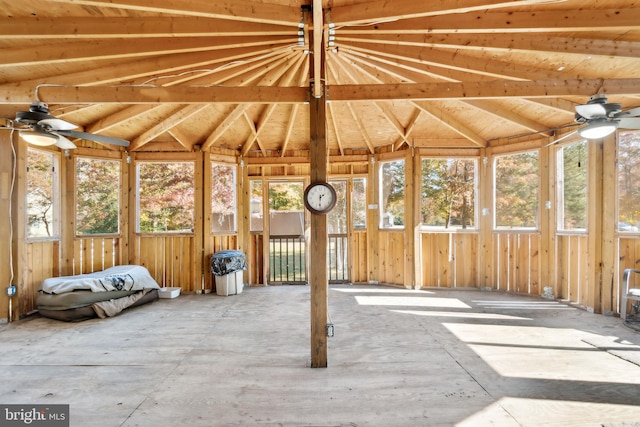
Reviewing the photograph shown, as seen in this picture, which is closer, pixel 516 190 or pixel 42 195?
pixel 42 195

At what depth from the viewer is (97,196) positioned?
6.52m

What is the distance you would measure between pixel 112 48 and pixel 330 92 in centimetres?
223

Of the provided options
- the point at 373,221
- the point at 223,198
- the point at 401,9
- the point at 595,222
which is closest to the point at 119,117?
the point at 223,198

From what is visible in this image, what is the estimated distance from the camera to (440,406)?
2.63 m

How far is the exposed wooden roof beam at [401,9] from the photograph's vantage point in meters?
2.60

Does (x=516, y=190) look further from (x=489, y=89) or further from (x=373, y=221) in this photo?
(x=489, y=89)

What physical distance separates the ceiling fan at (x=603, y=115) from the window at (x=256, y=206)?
6.05m

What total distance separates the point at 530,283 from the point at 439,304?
85.2 inches

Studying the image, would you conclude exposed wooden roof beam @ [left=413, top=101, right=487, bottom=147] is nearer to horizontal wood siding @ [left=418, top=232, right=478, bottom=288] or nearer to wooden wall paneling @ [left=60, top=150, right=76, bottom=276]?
horizontal wood siding @ [left=418, top=232, right=478, bottom=288]

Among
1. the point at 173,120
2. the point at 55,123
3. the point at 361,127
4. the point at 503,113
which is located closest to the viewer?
the point at 55,123

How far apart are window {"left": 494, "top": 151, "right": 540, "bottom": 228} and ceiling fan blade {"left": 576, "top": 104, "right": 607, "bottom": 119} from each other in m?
3.38

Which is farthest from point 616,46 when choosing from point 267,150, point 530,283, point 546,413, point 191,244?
point 191,244

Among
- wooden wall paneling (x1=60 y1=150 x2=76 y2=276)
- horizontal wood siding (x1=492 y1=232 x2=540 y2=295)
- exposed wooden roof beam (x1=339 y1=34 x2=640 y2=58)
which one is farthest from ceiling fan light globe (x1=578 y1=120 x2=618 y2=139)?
wooden wall paneling (x1=60 y1=150 x2=76 y2=276)

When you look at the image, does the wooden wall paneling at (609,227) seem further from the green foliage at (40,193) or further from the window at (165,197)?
the green foliage at (40,193)
